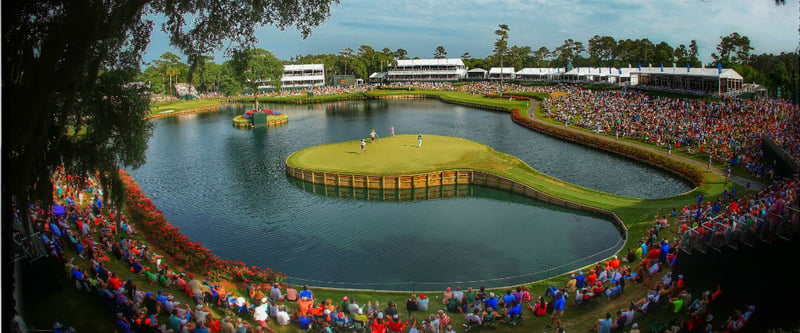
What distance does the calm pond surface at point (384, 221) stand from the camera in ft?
102

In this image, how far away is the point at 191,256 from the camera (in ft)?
91.0

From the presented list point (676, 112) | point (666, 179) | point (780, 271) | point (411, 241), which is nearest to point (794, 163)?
point (666, 179)

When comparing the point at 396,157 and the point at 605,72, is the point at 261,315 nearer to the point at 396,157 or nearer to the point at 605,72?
the point at 396,157

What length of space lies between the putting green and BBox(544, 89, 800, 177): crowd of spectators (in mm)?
22363

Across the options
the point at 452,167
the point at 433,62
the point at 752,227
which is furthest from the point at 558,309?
the point at 433,62

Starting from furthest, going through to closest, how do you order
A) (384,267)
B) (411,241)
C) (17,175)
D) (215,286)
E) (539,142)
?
(539,142)
(411,241)
(384,267)
(215,286)
(17,175)

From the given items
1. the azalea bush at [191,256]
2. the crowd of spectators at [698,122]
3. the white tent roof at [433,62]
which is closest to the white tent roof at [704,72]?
the crowd of spectators at [698,122]

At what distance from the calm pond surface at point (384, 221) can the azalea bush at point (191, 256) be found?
2938mm

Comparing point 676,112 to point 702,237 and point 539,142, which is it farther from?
point 702,237

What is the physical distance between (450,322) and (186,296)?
11.6 meters

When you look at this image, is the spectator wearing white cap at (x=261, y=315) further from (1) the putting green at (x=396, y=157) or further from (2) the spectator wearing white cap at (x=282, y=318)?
(1) the putting green at (x=396, y=157)

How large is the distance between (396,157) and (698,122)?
4059 cm

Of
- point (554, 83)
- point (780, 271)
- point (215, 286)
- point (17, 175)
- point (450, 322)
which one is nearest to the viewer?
point (17, 175)

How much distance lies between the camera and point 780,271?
58.2 feet
